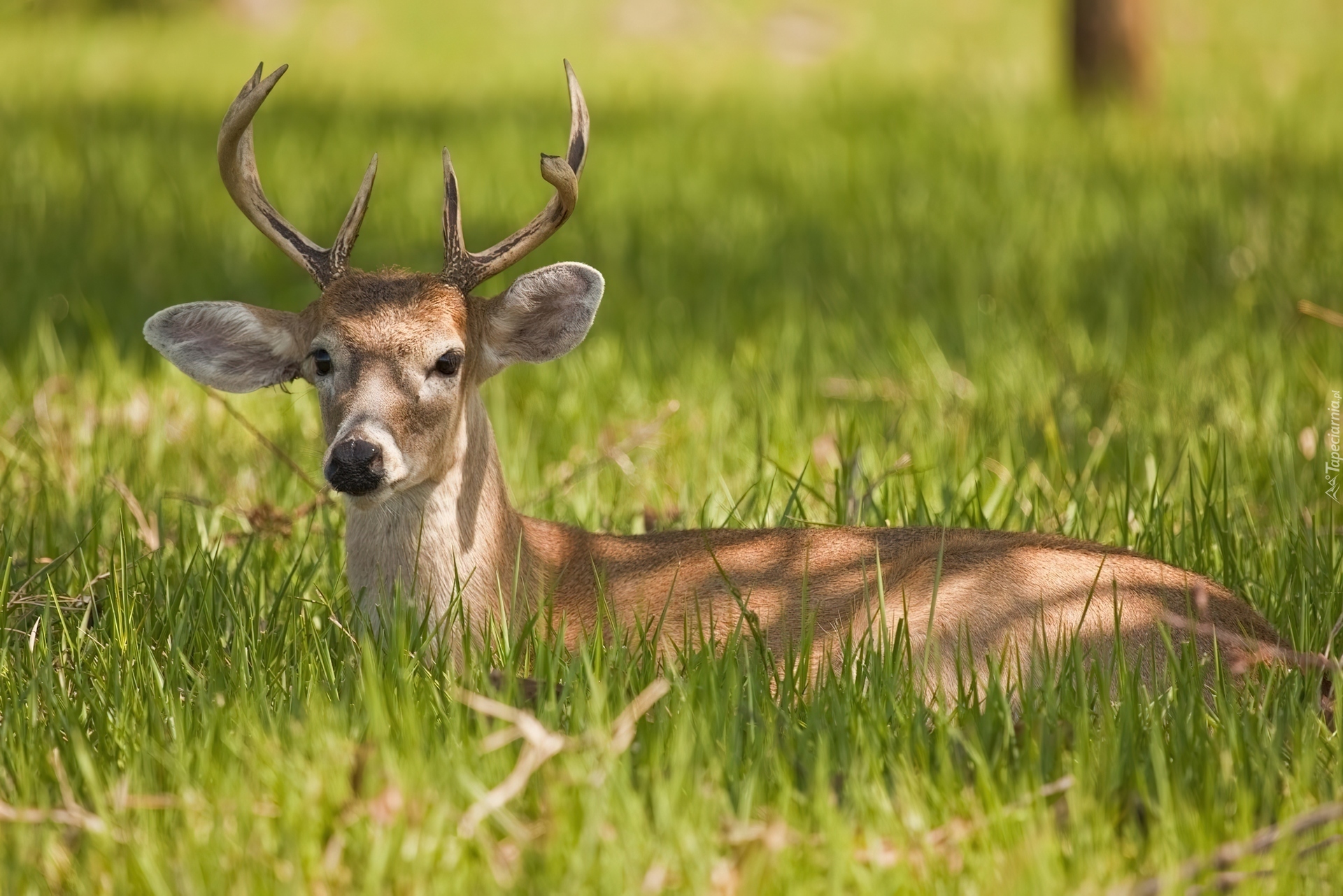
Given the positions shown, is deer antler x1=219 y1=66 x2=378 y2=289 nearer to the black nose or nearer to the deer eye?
the deer eye

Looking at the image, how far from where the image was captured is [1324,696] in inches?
133

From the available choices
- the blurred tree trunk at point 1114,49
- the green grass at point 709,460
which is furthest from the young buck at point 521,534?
the blurred tree trunk at point 1114,49

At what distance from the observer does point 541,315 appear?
401 centimetres

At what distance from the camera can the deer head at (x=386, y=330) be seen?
3.68 metres

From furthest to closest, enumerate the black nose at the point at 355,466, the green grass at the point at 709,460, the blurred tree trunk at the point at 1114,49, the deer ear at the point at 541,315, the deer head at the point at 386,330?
1. the blurred tree trunk at the point at 1114,49
2. the deer ear at the point at 541,315
3. the deer head at the point at 386,330
4. the black nose at the point at 355,466
5. the green grass at the point at 709,460

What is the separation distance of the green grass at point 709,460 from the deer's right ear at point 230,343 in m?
→ 0.44

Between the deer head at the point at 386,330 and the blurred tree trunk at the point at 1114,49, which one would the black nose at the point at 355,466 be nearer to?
the deer head at the point at 386,330

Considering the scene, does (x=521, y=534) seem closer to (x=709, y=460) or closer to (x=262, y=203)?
(x=262, y=203)

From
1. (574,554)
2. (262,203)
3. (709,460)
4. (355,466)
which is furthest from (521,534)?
(709,460)

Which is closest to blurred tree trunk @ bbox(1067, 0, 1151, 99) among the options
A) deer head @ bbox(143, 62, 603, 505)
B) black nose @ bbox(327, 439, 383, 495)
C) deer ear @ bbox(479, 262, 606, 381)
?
deer head @ bbox(143, 62, 603, 505)

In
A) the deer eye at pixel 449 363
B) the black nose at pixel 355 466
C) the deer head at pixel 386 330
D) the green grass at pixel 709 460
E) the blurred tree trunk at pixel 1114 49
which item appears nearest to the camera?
the green grass at pixel 709 460

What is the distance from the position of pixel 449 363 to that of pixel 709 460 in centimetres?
164

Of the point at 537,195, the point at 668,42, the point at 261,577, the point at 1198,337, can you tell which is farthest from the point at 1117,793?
the point at 668,42

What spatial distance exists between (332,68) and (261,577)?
11.4m
